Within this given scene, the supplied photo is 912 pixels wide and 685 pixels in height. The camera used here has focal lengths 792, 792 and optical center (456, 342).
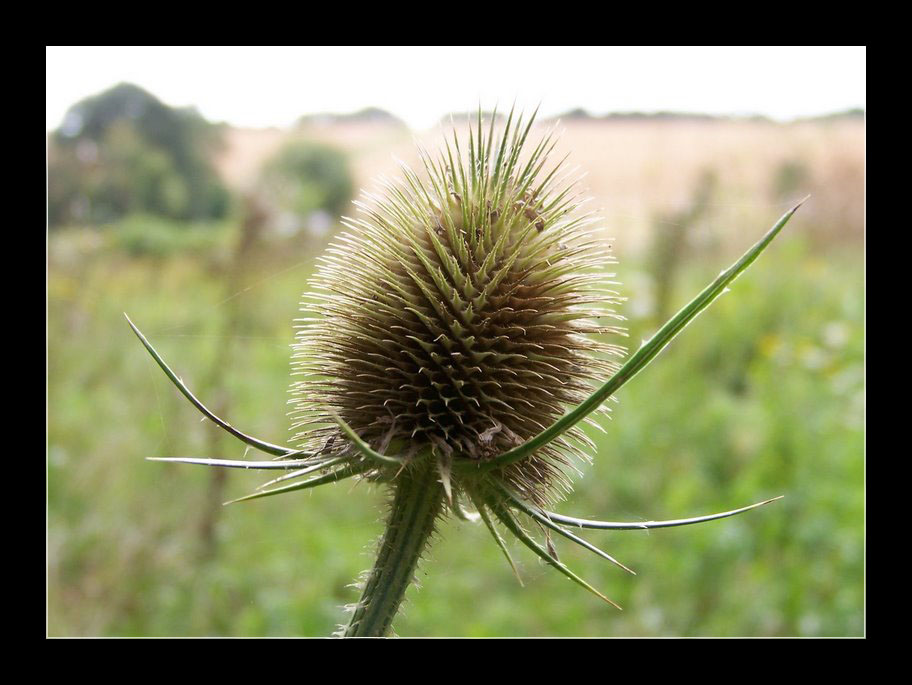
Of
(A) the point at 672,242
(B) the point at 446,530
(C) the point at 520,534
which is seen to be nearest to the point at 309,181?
(A) the point at 672,242

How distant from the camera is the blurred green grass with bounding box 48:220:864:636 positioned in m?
3.03

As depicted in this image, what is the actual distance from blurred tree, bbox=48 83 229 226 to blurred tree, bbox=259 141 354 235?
323 mm

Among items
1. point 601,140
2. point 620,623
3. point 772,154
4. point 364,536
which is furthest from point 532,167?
point 772,154

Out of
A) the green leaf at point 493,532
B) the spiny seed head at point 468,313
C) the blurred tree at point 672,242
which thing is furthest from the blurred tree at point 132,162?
the green leaf at point 493,532

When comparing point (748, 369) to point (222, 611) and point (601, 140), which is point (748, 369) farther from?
point (222, 611)

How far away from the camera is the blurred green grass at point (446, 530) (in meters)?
3.03

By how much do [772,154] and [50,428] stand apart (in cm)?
399

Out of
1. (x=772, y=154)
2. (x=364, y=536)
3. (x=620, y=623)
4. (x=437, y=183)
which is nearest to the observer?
(x=437, y=183)

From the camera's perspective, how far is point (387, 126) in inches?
137

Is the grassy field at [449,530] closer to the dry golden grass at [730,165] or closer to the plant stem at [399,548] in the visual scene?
the dry golden grass at [730,165]

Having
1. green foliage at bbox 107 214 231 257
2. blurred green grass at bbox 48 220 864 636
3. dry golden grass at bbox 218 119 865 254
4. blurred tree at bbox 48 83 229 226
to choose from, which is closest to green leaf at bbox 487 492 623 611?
blurred green grass at bbox 48 220 864 636

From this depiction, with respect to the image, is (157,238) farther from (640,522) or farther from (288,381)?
(640,522)

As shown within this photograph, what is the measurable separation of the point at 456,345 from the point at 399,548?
0.98 ft

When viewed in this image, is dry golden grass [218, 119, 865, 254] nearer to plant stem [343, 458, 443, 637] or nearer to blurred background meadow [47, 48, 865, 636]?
blurred background meadow [47, 48, 865, 636]
